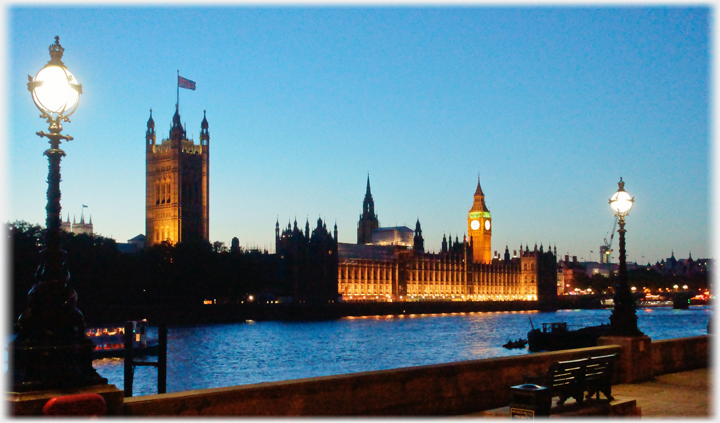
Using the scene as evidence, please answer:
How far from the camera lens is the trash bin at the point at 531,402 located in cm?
617

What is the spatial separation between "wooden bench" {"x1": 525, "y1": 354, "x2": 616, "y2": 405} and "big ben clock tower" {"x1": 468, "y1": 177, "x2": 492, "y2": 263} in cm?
12793

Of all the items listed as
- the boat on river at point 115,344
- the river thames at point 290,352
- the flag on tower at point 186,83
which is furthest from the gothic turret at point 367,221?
the boat on river at point 115,344

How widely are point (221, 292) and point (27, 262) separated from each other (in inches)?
786

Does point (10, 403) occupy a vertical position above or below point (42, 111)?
below

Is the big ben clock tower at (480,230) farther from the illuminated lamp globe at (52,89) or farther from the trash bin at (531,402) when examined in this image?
the illuminated lamp globe at (52,89)

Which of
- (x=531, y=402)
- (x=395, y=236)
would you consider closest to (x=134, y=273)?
(x=531, y=402)

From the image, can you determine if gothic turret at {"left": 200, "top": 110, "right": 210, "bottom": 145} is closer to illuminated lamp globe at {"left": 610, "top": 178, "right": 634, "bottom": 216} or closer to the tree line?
the tree line

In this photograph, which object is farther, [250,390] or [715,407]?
[715,407]

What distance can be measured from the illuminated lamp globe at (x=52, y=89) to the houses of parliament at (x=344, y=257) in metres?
73.1

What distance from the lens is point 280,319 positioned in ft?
230

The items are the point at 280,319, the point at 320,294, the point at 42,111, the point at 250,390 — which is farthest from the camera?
the point at 320,294

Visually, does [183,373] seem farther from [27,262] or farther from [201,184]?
[201,184]

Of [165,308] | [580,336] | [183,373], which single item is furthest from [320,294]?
[183,373]

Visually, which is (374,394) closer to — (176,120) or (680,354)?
(680,354)
